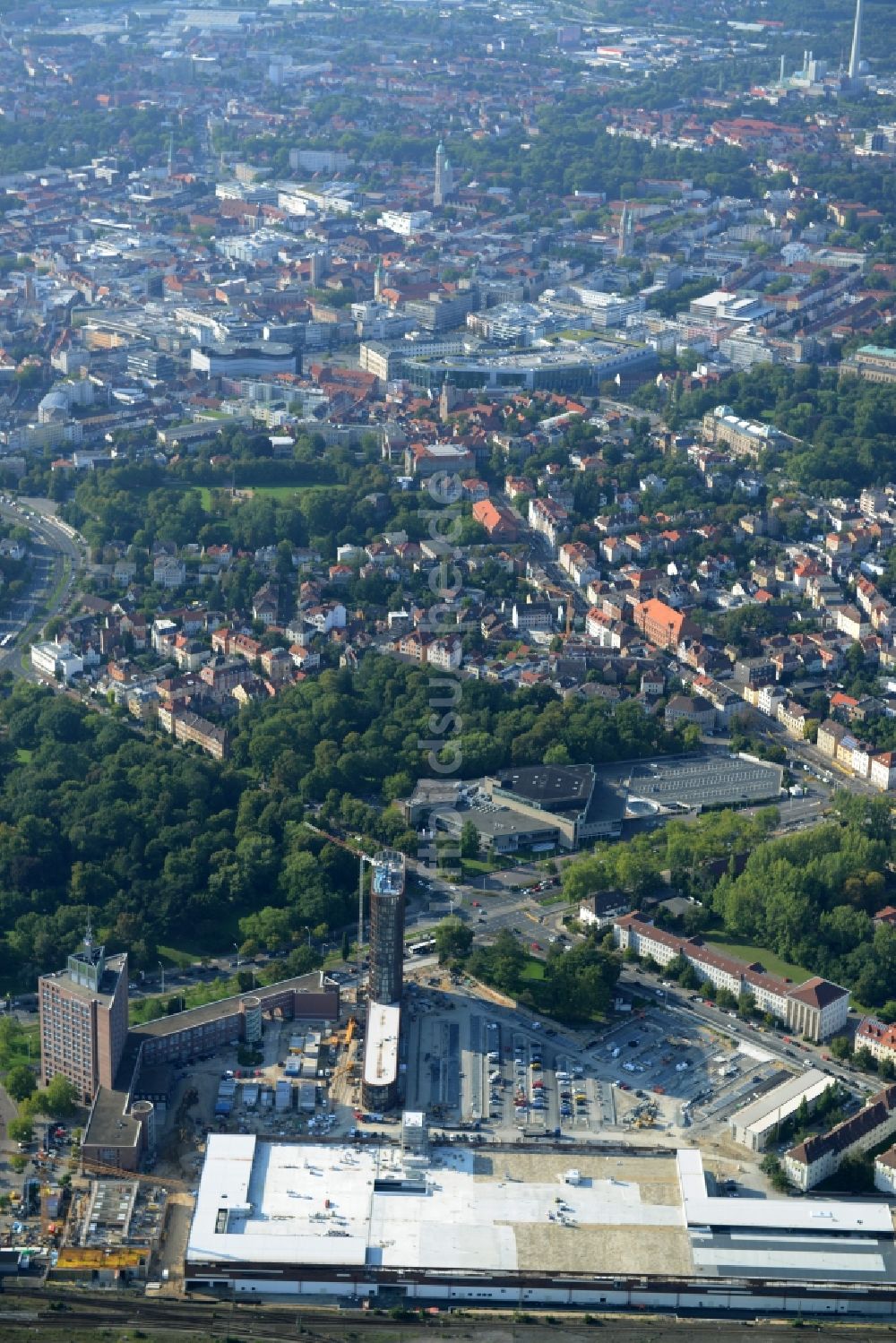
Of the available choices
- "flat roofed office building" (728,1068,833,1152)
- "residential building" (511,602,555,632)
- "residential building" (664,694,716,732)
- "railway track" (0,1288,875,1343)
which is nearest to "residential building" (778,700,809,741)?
"residential building" (664,694,716,732)

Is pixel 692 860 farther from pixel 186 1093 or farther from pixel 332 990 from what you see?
pixel 186 1093

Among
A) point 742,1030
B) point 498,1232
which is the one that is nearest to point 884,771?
point 742,1030

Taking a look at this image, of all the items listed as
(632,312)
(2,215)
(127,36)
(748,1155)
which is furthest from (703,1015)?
(127,36)

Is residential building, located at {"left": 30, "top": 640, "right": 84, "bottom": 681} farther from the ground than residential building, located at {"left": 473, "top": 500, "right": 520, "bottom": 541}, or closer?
→ farther from the ground

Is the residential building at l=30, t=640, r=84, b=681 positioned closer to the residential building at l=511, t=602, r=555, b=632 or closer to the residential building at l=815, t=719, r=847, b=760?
the residential building at l=511, t=602, r=555, b=632

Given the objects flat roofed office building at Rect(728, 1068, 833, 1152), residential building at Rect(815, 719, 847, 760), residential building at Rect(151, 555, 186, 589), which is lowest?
residential building at Rect(151, 555, 186, 589)
